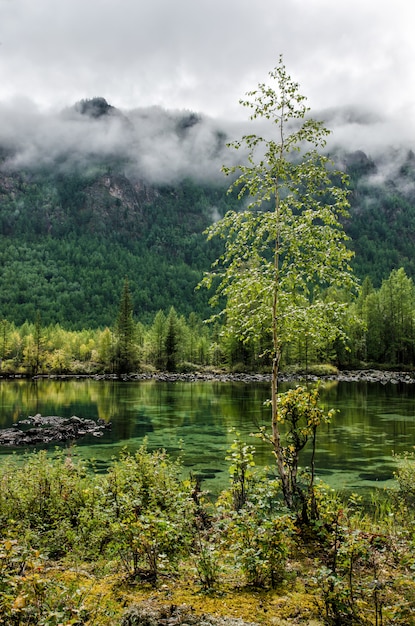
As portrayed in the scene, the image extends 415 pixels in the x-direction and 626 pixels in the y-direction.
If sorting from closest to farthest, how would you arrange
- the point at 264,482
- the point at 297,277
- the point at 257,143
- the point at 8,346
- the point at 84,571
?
the point at 84,571 < the point at 264,482 < the point at 297,277 < the point at 257,143 < the point at 8,346

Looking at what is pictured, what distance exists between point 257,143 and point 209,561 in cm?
850

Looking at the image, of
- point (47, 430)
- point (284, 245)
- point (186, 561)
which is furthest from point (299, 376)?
point (186, 561)

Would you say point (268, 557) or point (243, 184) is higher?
point (243, 184)

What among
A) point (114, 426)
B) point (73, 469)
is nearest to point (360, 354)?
point (114, 426)

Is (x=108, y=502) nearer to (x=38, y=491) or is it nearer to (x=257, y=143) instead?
(x=38, y=491)

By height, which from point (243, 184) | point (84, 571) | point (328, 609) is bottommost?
point (84, 571)

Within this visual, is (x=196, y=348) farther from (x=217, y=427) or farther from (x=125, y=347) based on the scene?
(x=217, y=427)

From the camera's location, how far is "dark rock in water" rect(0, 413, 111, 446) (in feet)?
102

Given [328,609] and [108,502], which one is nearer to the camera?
[328,609]

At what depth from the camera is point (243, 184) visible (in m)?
11.7

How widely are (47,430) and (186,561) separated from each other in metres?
28.6

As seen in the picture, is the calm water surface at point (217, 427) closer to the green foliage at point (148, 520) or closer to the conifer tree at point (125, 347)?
the green foliage at point (148, 520)

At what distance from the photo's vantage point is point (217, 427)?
36125mm

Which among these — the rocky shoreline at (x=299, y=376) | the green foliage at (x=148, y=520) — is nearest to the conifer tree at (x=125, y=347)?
the rocky shoreline at (x=299, y=376)
